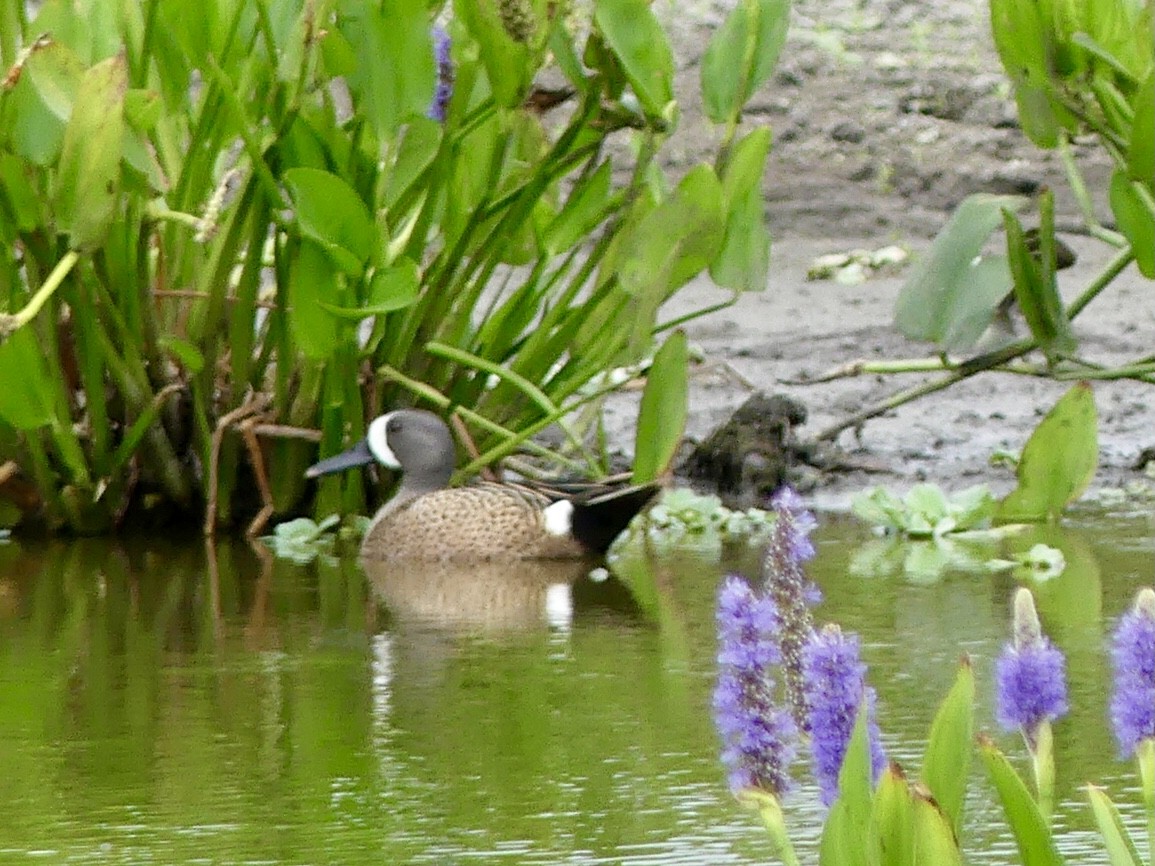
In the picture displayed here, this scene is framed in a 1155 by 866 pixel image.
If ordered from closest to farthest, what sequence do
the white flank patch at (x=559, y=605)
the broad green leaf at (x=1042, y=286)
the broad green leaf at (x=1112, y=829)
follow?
the broad green leaf at (x=1112, y=829) → the white flank patch at (x=559, y=605) → the broad green leaf at (x=1042, y=286)

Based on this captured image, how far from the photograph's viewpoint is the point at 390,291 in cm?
605

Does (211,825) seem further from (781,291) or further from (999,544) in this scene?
(781,291)

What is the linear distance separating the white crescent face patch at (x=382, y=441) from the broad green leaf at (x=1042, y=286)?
1730mm

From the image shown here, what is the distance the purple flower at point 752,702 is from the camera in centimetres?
199

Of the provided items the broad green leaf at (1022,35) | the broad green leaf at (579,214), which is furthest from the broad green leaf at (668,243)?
the broad green leaf at (1022,35)

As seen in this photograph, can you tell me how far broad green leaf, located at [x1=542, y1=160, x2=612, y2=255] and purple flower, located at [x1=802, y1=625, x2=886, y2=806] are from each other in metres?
4.87

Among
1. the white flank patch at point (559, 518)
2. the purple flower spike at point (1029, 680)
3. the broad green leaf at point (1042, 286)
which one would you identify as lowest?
the white flank patch at point (559, 518)

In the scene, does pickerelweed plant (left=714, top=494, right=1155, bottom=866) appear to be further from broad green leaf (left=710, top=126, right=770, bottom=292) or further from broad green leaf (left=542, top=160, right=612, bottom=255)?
broad green leaf (left=542, top=160, right=612, bottom=255)

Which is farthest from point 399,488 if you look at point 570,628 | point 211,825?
point 211,825

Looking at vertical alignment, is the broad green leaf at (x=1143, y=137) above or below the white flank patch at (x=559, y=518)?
above

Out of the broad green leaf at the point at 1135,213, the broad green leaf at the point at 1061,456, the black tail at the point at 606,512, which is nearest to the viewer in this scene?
the broad green leaf at the point at 1135,213

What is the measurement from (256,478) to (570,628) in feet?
6.79

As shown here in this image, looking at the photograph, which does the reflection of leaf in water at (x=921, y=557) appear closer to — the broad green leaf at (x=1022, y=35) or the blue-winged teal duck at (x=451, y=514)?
the blue-winged teal duck at (x=451, y=514)

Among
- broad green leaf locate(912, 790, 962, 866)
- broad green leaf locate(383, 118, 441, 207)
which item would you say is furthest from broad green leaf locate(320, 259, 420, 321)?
broad green leaf locate(912, 790, 962, 866)
